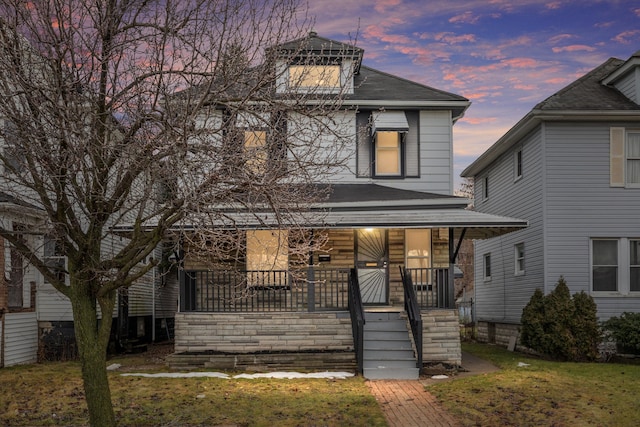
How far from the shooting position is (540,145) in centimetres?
1853

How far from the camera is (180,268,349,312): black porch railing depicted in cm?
1606

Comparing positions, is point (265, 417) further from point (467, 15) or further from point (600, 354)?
point (467, 15)

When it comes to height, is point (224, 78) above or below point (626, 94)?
below

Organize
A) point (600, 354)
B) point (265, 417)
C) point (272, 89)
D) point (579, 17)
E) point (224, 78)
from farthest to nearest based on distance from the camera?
point (579, 17)
point (600, 354)
point (265, 417)
point (272, 89)
point (224, 78)

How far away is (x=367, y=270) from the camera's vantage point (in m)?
17.6

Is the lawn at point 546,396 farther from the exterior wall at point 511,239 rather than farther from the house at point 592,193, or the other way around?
the exterior wall at point 511,239

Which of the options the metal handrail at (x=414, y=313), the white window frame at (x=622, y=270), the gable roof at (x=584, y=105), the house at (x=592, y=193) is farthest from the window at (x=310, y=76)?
the white window frame at (x=622, y=270)

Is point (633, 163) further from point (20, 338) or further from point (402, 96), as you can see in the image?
point (20, 338)

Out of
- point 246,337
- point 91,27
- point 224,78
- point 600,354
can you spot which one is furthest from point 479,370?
point 91,27

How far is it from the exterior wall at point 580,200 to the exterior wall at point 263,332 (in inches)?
252

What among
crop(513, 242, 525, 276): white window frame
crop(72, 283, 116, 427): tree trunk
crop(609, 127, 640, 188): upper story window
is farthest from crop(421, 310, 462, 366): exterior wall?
crop(72, 283, 116, 427): tree trunk

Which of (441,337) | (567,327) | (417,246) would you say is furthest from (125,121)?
(567,327)

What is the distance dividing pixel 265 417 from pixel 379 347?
190 inches

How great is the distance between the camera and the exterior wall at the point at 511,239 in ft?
61.8
